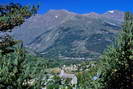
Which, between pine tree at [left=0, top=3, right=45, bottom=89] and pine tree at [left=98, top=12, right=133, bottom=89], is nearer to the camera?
pine tree at [left=0, top=3, right=45, bottom=89]

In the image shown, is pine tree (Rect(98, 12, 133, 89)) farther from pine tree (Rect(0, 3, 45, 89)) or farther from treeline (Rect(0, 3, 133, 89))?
pine tree (Rect(0, 3, 45, 89))

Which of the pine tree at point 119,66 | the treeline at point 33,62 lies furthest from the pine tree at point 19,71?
the pine tree at point 119,66

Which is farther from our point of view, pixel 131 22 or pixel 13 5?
pixel 131 22

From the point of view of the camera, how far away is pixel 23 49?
1784cm

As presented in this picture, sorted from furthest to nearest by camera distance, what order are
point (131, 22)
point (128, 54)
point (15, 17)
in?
point (131, 22)
point (128, 54)
point (15, 17)

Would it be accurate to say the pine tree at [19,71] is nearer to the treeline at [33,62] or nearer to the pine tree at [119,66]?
the treeline at [33,62]

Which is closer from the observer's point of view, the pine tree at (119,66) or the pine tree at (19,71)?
the pine tree at (19,71)

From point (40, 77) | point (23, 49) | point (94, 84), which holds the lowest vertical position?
point (94, 84)

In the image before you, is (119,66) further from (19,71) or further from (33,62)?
(19,71)

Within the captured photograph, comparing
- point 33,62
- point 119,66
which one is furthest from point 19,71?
point 119,66

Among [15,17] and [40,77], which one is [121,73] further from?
[40,77]

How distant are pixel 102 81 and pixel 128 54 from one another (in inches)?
147

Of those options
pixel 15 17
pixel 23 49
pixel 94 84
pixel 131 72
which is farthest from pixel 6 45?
pixel 131 72

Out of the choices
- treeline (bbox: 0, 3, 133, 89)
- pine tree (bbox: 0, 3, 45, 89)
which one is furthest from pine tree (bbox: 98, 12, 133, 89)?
pine tree (bbox: 0, 3, 45, 89)
